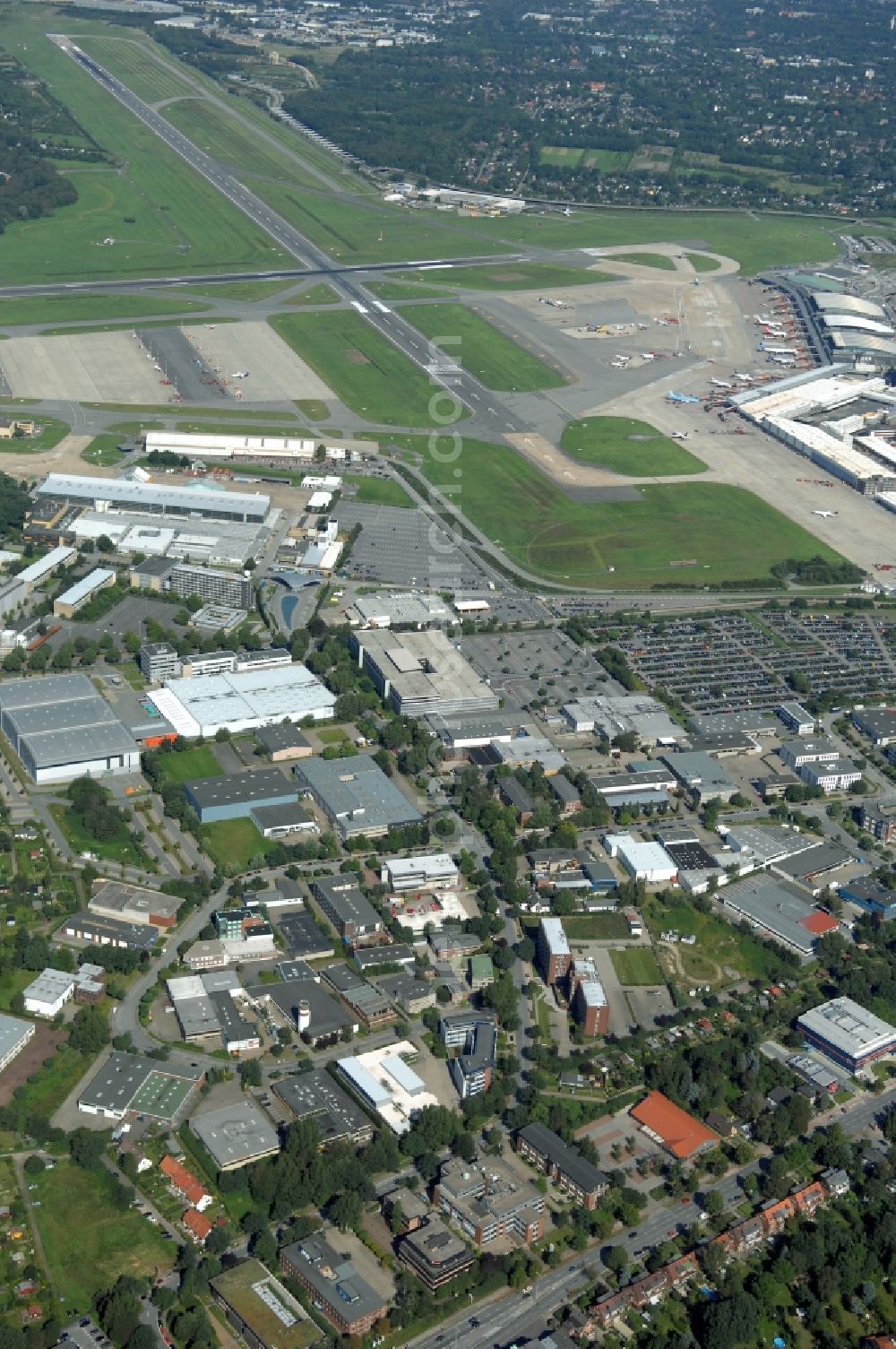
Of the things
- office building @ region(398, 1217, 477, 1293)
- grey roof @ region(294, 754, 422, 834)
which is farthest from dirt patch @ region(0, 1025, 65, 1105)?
grey roof @ region(294, 754, 422, 834)

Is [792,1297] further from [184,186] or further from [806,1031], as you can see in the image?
[184,186]

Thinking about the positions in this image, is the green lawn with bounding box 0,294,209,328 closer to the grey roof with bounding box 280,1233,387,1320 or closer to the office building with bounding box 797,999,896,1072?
the office building with bounding box 797,999,896,1072

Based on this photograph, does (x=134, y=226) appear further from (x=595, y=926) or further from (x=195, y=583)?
(x=595, y=926)

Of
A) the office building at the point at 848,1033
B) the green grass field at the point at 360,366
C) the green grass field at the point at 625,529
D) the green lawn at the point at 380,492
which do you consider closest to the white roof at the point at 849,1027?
the office building at the point at 848,1033

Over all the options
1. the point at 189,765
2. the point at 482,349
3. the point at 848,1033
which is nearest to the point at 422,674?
the point at 189,765

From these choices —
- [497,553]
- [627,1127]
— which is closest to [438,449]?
[497,553]

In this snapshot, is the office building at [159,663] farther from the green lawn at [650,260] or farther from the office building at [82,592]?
the green lawn at [650,260]
